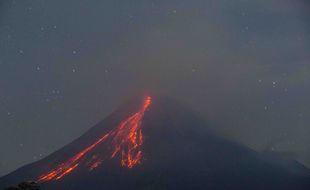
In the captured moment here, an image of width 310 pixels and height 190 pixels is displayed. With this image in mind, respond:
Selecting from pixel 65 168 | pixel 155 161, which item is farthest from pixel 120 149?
pixel 65 168

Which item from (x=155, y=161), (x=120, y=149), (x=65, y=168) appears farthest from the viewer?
(x=120, y=149)

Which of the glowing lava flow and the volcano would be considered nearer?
the volcano

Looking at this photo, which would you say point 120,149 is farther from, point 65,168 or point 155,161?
point 65,168

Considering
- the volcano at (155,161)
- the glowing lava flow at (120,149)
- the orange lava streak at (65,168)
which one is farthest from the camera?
the glowing lava flow at (120,149)

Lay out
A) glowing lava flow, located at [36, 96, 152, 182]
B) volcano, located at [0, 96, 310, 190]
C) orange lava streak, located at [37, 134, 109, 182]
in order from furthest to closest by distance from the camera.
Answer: glowing lava flow, located at [36, 96, 152, 182] → orange lava streak, located at [37, 134, 109, 182] → volcano, located at [0, 96, 310, 190]

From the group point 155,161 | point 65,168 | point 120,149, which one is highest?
point 120,149

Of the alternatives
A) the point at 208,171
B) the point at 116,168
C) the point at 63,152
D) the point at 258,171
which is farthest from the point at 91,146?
the point at 258,171

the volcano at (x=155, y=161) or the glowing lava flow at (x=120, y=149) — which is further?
the glowing lava flow at (x=120, y=149)

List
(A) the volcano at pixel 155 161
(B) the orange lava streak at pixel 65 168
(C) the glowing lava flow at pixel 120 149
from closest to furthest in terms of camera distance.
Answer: (A) the volcano at pixel 155 161 < (B) the orange lava streak at pixel 65 168 < (C) the glowing lava flow at pixel 120 149
